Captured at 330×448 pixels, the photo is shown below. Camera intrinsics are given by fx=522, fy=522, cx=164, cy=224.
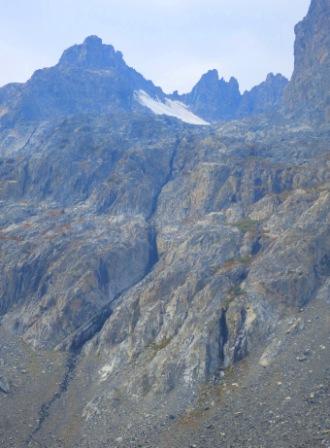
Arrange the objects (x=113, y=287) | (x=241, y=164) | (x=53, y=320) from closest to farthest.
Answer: (x=53, y=320) < (x=113, y=287) < (x=241, y=164)

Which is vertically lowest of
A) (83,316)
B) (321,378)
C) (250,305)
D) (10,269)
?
(321,378)

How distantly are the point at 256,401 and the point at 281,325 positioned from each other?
1420 centimetres

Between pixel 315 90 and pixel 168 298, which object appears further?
pixel 315 90

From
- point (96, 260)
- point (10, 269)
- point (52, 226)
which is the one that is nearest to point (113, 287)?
point (96, 260)

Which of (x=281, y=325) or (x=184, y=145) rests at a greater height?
(x=184, y=145)

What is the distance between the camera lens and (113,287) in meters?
91.1

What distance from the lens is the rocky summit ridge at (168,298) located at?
56312 mm

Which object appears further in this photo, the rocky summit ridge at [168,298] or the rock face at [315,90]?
the rock face at [315,90]

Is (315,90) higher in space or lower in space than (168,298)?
higher

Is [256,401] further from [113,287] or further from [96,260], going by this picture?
[96,260]

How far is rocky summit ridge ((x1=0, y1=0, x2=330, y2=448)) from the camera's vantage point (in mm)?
56312

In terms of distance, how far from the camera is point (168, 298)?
79.0 meters

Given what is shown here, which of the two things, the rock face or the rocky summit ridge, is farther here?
the rock face

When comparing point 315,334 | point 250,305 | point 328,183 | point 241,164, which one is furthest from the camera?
point 241,164
